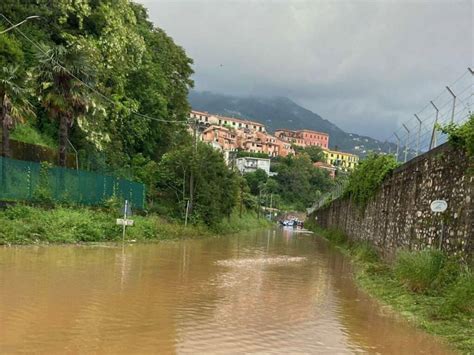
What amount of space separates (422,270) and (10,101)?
1736cm

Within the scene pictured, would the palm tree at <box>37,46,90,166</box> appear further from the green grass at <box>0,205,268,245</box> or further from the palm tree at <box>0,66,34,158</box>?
the green grass at <box>0,205,268,245</box>

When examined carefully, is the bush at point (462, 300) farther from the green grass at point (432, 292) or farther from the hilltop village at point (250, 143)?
the hilltop village at point (250, 143)

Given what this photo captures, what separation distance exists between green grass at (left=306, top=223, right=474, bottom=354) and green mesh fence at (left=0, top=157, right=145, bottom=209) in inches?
563

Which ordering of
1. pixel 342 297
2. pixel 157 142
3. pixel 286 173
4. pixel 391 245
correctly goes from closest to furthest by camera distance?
pixel 342 297 → pixel 391 245 → pixel 157 142 → pixel 286 173

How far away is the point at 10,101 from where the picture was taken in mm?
20875

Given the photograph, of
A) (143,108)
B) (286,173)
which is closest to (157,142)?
(143,108)

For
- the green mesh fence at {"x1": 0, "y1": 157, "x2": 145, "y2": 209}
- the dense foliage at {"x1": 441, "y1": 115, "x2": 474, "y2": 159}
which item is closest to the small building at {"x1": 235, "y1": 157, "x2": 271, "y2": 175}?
the green mesh fence at {"x1": 0, "y1": 157, "x2": 145, "y2": 209}

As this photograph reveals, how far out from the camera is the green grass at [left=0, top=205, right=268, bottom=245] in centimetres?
1816

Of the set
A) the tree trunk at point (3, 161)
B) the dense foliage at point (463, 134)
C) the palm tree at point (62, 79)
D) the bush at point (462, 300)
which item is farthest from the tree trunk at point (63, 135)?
the bush at point (462, 300)

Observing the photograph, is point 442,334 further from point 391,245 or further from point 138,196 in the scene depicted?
point 138,196

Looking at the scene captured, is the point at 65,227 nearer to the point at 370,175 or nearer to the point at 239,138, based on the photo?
the point at 370,175

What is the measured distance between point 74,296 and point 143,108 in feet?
101

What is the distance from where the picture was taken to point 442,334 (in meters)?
8.38

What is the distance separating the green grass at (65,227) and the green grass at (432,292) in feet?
37.3
